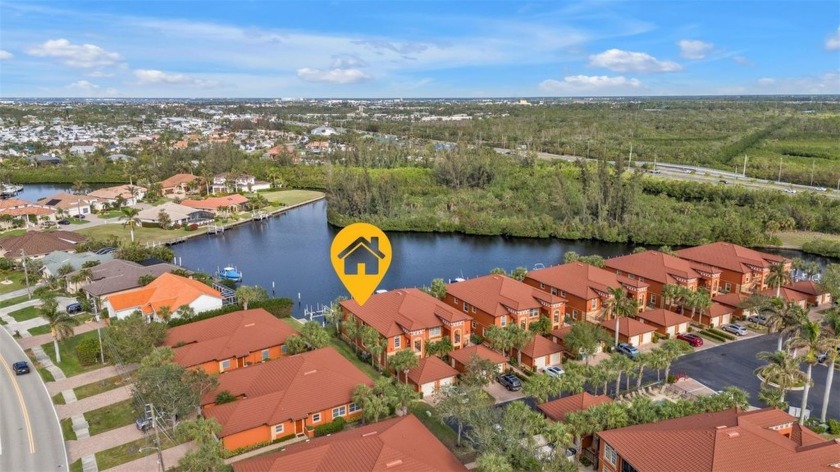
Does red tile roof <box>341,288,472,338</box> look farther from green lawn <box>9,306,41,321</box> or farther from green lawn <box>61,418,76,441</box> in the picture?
green lawn <box>9,306,41,321</box>

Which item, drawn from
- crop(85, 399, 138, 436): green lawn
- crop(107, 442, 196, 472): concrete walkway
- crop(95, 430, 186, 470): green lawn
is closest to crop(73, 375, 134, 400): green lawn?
crop(85, 399, 138, 436): green lawn

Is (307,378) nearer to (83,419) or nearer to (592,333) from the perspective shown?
(83,419)

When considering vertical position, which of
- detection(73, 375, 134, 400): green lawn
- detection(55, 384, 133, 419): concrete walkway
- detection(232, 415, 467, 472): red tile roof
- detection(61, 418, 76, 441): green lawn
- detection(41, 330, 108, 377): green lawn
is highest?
detection(232, 415, 467, 472): red tile roof

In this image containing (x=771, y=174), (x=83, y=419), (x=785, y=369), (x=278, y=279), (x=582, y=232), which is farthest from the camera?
(x=771, y=174)

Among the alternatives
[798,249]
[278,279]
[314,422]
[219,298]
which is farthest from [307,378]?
[798,249]

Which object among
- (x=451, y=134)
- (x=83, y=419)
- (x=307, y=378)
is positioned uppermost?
(x=451, y=134)

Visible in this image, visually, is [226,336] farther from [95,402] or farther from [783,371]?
[783,371]

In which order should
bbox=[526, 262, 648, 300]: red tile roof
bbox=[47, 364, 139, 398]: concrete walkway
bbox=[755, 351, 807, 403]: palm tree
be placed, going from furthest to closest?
bbox=[526, 262, 648, 300]: red tile roof
bbox=[47, 364, 139, 398]: concrete walkway
bbox=[755, 351, 807, 403]: palm tree
